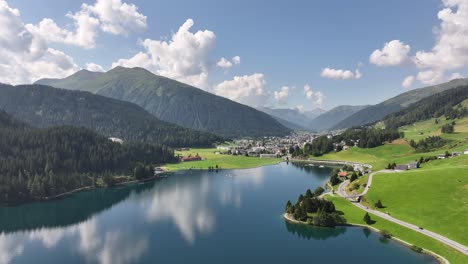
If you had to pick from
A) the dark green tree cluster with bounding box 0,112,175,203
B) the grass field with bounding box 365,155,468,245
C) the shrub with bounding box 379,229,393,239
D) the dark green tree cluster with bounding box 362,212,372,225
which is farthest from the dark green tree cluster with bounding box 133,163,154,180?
the shrub with bounding box 379,229,393,239

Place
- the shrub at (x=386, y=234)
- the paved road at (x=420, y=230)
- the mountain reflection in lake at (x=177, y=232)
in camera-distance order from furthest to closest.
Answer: the shrub at (x=386, y=234), the mountain reflection in lake at (x=177, y=232), the paved road at (x=420, y=230)

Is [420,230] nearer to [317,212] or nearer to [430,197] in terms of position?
[430,197]

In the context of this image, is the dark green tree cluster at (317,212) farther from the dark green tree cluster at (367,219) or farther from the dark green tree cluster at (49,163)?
the dark green tree cluster at (49,163)

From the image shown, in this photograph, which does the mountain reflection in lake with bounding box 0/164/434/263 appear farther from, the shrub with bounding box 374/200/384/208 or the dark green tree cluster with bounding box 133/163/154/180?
the dark green tree cluster with bounding box 133/163/154/180

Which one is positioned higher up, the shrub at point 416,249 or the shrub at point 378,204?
the shrub at point 378,204

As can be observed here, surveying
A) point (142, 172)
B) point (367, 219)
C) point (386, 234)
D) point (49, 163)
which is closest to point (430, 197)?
point (367, 219)

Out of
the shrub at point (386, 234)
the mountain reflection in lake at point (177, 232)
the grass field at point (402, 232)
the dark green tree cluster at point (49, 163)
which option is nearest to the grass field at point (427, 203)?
the grass field at point (402, 232)
